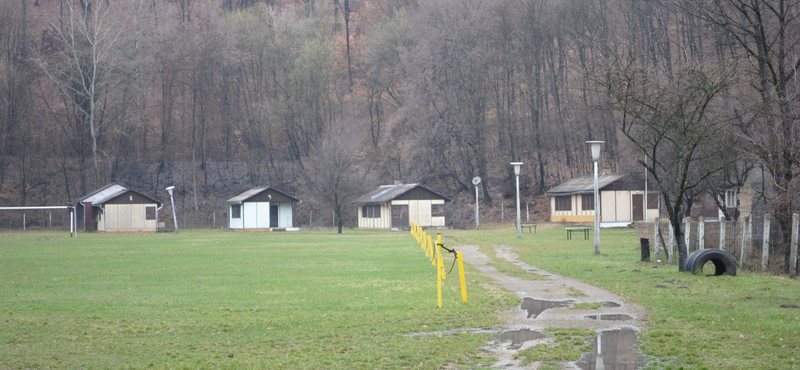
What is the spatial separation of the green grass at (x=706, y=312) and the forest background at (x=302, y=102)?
35.2 meters

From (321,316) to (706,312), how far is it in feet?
21.5

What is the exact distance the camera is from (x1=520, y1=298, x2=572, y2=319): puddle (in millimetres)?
14102

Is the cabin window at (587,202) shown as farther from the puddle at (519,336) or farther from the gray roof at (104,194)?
the puddle at (519,336)

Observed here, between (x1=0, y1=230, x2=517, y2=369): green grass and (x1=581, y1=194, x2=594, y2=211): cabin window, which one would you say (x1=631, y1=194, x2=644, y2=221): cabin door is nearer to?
(x1=581, y1=194, x2=594, y2=211): cabin window

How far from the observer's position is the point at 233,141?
269 ft

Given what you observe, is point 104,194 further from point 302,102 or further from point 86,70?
point 302,102

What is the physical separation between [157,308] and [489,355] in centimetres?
733

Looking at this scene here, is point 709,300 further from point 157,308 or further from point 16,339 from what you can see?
point 16,339

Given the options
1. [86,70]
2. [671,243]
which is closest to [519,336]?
[671,243]

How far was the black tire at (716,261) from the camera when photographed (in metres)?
19.2

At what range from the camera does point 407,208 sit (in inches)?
2450

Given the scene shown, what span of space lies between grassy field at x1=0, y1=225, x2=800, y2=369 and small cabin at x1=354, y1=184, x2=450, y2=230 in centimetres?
3686

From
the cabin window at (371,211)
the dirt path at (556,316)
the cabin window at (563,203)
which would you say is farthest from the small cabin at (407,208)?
the dirt path at (556,316)

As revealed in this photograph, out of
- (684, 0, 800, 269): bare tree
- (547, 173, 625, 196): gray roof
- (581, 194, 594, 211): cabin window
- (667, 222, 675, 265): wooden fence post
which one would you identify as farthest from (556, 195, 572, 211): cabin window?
(684, 0, 800, 269): bare tree
